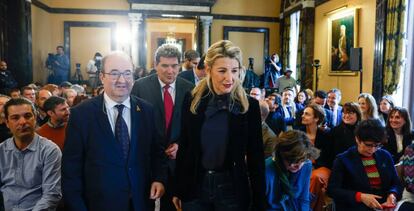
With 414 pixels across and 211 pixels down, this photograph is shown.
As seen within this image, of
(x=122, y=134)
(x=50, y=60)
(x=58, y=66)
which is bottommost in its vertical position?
(x=122, y=134)

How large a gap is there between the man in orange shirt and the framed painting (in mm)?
6760

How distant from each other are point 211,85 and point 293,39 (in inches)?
425

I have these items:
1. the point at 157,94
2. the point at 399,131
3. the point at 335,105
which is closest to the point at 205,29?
the point at 335,105

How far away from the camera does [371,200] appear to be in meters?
2.46

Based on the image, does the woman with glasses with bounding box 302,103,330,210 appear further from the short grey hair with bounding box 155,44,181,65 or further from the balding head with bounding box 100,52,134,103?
the balding head with bounding box 100,52,134,103

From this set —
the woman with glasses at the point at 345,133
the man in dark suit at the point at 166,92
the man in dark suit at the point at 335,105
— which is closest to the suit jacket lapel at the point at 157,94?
the man in dark suit at the point at 166,92

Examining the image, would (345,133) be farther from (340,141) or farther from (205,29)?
(205,29)

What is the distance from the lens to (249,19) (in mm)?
13305

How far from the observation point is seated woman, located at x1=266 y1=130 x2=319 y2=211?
7.59 feet

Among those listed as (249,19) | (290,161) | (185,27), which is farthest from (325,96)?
(185,27)

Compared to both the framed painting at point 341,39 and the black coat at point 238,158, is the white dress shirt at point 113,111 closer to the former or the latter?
the black coat at point 238,158

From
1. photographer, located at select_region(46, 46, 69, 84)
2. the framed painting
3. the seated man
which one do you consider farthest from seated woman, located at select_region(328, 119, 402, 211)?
photographer, located at select_region(46, 46, 69, 84)

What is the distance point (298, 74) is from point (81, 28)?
7.23m

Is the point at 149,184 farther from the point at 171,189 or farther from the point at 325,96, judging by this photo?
the point at 325,96
